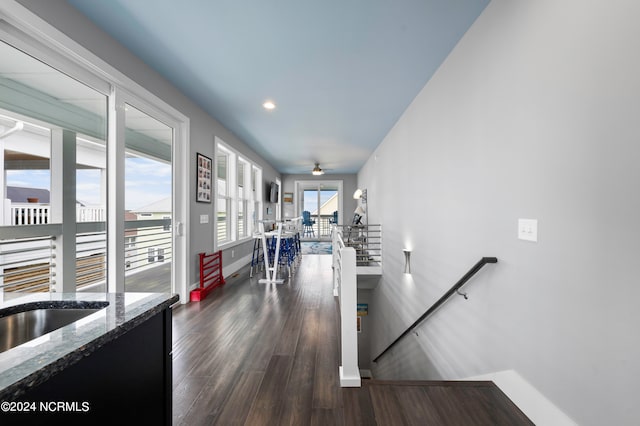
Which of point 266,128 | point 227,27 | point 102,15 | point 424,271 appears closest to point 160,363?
point 227,27

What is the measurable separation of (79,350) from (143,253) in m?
2.46

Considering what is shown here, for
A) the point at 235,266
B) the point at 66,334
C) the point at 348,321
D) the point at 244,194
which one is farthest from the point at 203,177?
the point at 66,334

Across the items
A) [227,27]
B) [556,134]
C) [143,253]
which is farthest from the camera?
[143,253]

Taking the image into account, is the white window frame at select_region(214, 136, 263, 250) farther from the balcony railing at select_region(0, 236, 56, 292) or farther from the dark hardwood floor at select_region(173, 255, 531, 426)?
the balcony railing at select_region(0, 236, 56, 292)

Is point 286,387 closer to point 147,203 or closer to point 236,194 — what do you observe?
point 147,203

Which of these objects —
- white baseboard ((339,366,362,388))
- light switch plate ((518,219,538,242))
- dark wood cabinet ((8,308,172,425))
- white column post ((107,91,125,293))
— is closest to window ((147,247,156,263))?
white column post ((107,91,125,293))

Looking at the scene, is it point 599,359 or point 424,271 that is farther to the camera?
point 424,271

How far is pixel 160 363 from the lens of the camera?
1005mm

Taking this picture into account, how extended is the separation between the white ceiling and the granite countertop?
1.96m

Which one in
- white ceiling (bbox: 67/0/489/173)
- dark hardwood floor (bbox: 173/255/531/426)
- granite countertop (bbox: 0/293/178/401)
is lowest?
dark hardwood floor (bbox: 173/255/531/426)

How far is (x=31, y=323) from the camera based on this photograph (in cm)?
97

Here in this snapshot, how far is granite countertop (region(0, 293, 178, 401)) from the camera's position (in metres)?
0.55

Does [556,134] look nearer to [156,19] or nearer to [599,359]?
[599,359]

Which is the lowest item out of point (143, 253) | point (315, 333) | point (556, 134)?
point (315, 333)
